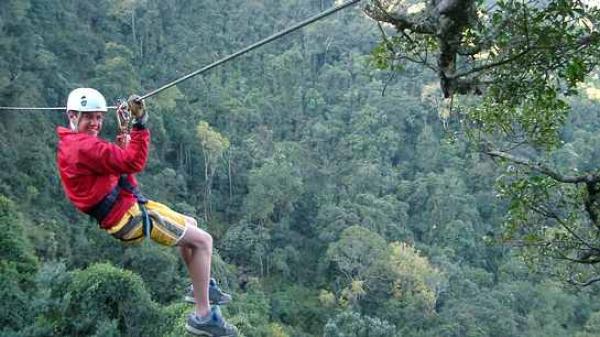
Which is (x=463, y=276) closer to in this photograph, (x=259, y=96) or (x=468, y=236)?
(x=468, y=236)

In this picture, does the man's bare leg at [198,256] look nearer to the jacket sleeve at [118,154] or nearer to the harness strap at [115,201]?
the harness strap at [115,201]

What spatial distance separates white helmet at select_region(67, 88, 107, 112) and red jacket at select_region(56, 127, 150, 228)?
10 centimetres

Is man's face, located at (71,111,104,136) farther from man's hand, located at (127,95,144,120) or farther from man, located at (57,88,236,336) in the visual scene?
man's hand, located at (127,95,144,120)

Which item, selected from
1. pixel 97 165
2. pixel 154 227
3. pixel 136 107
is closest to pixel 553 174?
pixel 154 227

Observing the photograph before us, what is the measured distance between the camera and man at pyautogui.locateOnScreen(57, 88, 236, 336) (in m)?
2.32

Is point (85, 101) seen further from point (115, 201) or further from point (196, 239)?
point (196, 239)

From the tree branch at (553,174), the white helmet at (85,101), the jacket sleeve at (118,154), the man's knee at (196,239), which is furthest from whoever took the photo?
the tree branch at (553,174)

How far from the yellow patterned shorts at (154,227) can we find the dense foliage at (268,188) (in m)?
8.20

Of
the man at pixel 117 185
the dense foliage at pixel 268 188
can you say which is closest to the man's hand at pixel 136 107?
the man at pixel 117 185

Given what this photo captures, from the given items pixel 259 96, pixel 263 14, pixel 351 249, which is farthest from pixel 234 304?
pixel 263 14

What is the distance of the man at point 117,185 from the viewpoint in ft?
7.61

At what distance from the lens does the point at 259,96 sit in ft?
96.6

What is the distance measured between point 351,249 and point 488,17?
19.5 meters

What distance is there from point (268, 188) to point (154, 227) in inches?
863
